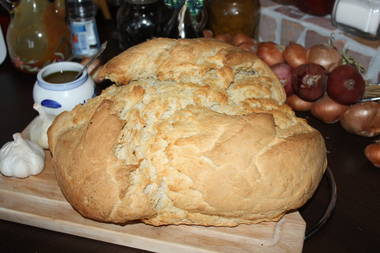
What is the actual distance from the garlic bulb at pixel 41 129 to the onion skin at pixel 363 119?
46.2 inches

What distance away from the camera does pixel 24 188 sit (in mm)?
1202

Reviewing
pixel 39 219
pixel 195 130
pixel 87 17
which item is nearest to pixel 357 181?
pixel 195 130

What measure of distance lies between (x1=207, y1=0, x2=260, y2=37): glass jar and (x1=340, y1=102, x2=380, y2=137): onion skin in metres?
0.75

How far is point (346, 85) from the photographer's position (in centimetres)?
152

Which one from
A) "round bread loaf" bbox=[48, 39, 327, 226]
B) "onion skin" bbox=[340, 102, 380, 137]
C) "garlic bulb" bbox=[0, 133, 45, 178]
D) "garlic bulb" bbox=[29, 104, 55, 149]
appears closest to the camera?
"round bread loaf" bbox=[48, 39, 327, 226]

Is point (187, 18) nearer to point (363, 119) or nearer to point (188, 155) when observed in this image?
point (363, 119)

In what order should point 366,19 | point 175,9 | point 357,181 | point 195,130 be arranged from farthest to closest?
point 175,9
point 366,19
point 357,181
point 195,130

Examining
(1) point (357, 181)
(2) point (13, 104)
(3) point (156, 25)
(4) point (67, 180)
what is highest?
(3) point (156, 25)

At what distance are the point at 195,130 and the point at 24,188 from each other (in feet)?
1.99

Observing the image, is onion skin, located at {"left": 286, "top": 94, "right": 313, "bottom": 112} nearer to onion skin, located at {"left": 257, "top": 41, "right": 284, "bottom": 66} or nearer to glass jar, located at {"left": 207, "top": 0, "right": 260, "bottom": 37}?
onion skin, located at {"left": 257, "top": 41, "right": 284, "bottom": 66}

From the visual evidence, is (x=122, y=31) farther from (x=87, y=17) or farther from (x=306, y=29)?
(x=306, y=29)

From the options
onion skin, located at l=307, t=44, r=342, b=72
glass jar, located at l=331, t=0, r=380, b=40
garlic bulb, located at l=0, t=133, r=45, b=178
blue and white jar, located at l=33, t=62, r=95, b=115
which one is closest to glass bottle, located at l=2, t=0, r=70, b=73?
blue and white jar, located at l=33, t=62, r=95, b=115

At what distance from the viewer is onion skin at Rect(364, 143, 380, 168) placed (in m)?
1.39

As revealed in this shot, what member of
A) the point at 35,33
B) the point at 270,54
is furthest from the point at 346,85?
the point at 35,33
